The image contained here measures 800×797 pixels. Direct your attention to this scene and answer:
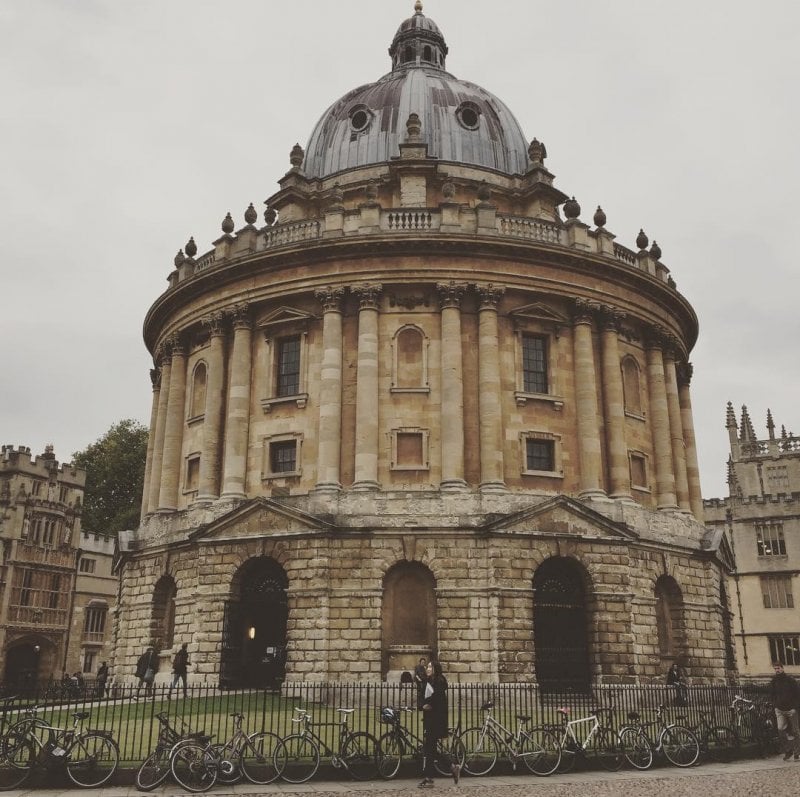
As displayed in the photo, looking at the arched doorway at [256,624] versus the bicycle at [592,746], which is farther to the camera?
the arched doorway at [256,624]

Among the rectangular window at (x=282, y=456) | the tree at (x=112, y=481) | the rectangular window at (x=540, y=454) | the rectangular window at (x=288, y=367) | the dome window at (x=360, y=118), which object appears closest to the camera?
the rectangular window at (x=540, y=454)

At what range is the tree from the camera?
6638cm

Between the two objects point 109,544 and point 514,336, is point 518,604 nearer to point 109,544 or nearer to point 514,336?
point 514,336

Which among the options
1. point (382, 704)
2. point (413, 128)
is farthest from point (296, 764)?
point (413, 128)

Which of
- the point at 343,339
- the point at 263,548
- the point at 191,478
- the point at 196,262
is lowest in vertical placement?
the point at 263,548

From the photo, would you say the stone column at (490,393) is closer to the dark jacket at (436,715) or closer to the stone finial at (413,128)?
the stone finial at (413,128)

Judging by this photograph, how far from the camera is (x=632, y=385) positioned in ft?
113

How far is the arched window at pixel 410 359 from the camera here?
3080 centimetres

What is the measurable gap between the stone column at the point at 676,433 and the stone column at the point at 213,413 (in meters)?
18.1

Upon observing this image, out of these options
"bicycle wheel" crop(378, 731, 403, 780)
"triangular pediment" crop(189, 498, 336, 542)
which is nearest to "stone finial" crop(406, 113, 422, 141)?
"triangular pediment" crop(189, 498, 336, 542)

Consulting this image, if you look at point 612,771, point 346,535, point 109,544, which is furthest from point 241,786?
point 109,544

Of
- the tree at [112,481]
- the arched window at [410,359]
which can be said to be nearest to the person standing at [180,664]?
the arched window at [410,359]

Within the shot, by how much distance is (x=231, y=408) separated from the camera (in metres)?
32.1

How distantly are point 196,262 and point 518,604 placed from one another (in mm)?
19976
